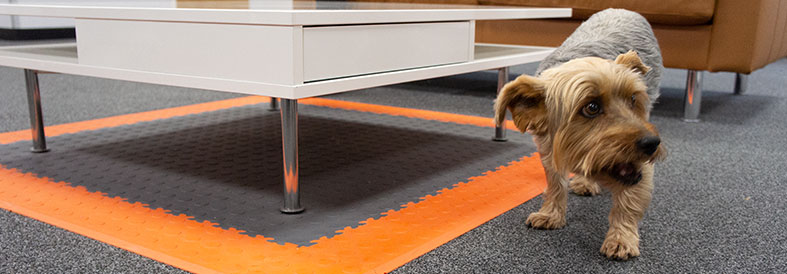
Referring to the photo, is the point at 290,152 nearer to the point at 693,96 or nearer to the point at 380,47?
the point at 380,47

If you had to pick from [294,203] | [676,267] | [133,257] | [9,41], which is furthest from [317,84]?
[9,41]

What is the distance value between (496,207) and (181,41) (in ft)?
2.64

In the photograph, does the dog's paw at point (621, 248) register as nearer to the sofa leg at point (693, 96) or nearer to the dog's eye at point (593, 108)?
the dog's eye at point (593, 108)

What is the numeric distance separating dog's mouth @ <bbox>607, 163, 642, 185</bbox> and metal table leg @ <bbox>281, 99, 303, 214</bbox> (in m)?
0.64

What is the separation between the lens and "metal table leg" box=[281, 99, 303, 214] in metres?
1.30

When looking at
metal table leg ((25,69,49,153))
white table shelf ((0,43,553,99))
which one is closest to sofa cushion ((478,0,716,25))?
white table shelf ((0,43,553,99))

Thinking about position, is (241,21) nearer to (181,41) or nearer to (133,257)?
(181,41)

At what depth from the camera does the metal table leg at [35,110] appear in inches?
72.9

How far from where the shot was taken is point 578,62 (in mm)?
1125

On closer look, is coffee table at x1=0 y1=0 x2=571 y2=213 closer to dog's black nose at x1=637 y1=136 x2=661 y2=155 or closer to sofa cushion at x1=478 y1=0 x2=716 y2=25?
dog's black nose at x1=637 y1=136 x2=661 y2=155

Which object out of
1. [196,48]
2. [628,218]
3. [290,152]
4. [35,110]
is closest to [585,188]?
[628,218]

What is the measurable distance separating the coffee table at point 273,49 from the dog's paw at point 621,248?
579mm

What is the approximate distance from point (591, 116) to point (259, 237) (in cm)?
68

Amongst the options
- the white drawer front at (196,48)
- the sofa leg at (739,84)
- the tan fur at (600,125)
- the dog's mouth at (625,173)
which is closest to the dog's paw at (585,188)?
the tan fur at (600,125)
